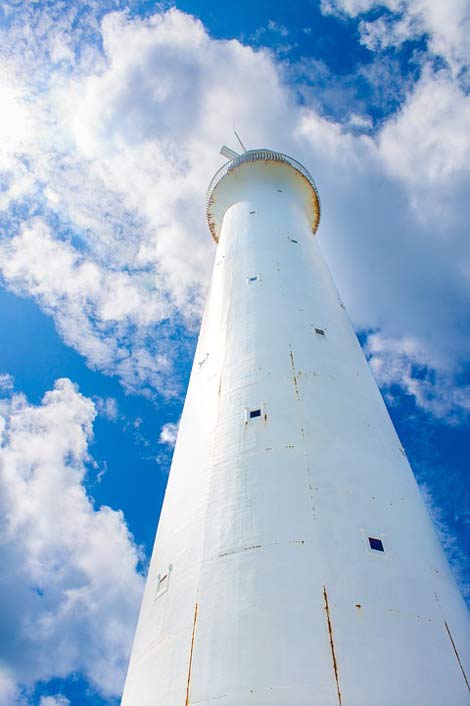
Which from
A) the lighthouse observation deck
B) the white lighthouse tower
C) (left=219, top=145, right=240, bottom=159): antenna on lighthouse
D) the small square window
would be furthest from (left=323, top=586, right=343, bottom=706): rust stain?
(left=219, top=145, right=240, bottom=159): antenna on lighthouse

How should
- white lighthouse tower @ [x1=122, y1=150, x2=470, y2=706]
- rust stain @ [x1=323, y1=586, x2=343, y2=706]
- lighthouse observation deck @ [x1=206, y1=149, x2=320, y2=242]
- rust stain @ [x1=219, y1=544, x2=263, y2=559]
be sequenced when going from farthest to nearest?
lighthouse observation deck @ [x1=206, y1=149, x2=320, y2=242], rust stain @ [x1=219, y1=544, x2=263, y2=559], white lighthouse tower @ [x1=122, y1=150, x2=470, y2=706], rust stain @ [x1=323, y1=586, x2=343, y2=706]

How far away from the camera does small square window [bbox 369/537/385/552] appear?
6770mm

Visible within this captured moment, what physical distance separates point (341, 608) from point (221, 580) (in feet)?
5.08

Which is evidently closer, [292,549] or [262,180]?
[292,549]

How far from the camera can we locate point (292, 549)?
660 centimetres

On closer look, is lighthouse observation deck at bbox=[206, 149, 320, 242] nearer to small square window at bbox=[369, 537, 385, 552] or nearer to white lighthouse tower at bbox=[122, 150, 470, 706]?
white lighthouse tower at bbox=[122, 150, 470, 706]

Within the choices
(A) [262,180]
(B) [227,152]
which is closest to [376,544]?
(A) [262,180]

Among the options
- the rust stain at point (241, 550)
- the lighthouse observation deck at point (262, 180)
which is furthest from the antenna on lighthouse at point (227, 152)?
the rust stain at point (241, 550)

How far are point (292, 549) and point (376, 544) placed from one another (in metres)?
1.18

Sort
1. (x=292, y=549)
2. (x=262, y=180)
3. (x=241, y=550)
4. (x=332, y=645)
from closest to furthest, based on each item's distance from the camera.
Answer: (x=332, y=645)
(x=292, y=549)
(x=241, y=550)
(x=262, y=180)

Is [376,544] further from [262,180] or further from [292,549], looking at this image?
[262,180]

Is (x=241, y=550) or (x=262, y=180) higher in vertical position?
(x=262, y=180)

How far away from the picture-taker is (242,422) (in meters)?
8.67

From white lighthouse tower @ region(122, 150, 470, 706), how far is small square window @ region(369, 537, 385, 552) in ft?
0.09
